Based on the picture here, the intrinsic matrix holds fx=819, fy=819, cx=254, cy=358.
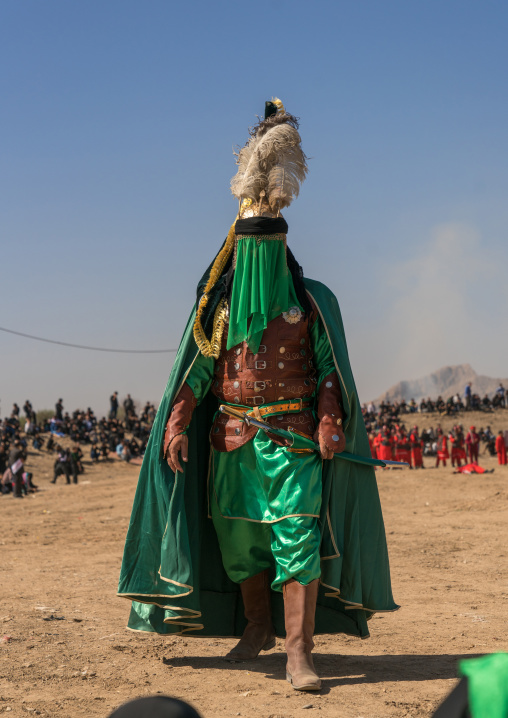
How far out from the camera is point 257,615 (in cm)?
473

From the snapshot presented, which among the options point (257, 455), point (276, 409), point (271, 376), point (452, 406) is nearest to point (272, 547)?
point (257, 455)

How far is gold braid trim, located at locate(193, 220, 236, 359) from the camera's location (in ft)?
15.5

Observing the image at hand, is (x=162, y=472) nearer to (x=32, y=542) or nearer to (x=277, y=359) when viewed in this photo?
(x=277, y=359)

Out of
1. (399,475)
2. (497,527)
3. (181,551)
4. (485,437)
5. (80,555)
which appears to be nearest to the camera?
(181,551)

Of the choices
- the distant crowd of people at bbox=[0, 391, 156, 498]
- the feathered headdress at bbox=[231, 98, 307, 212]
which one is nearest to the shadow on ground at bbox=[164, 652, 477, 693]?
the feathered headdress at bbox=[231, 98, 307, 212]

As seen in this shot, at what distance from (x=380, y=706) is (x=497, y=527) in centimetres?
696

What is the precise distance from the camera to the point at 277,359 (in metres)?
4.60

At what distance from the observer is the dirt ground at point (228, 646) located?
3834 millimetres

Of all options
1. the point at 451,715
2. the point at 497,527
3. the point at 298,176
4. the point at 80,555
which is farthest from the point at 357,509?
the point at 497,527

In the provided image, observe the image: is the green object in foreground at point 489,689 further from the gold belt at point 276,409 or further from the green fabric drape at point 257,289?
the green fabric drape at point 257,289

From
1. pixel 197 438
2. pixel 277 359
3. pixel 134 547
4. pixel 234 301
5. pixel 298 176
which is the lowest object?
pixel 134 547

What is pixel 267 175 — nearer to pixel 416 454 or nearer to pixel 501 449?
pixel 416 454

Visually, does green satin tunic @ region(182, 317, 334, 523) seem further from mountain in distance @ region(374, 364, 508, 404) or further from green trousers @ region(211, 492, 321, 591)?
mountain in distance @ region(374, 364, 508, 404)

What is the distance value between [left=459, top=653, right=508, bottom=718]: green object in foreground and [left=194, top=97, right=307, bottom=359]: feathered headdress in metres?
3.57
